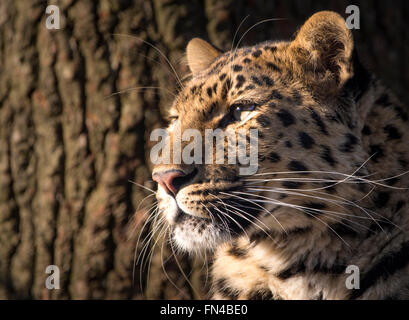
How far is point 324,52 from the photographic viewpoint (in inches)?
131

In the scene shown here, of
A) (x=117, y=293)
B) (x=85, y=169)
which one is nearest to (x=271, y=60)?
(x=85, y=169)

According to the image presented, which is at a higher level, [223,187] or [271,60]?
[271,60]

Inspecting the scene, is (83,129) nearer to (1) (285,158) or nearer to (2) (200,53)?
(2) (200,53)

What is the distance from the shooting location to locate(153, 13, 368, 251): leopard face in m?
3.19

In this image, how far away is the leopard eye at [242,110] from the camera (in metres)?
3.36

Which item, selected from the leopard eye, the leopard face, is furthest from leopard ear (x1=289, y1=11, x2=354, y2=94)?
the leopard eye

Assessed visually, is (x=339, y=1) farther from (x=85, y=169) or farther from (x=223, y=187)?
(x=85, y=169)

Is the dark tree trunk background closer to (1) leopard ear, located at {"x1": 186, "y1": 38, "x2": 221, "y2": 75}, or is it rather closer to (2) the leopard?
(1) leopard ear, located at {"x1": 186, "y1": 38, "x2": 221, "y2": 75}

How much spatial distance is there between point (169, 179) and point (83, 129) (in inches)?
52.2

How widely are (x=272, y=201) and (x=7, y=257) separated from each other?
233 cm

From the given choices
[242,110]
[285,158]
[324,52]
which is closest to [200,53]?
[242,110]

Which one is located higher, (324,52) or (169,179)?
(324,52)

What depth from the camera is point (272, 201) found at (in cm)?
327

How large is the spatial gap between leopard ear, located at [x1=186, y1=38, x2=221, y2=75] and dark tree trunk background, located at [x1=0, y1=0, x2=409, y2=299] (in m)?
0.14
